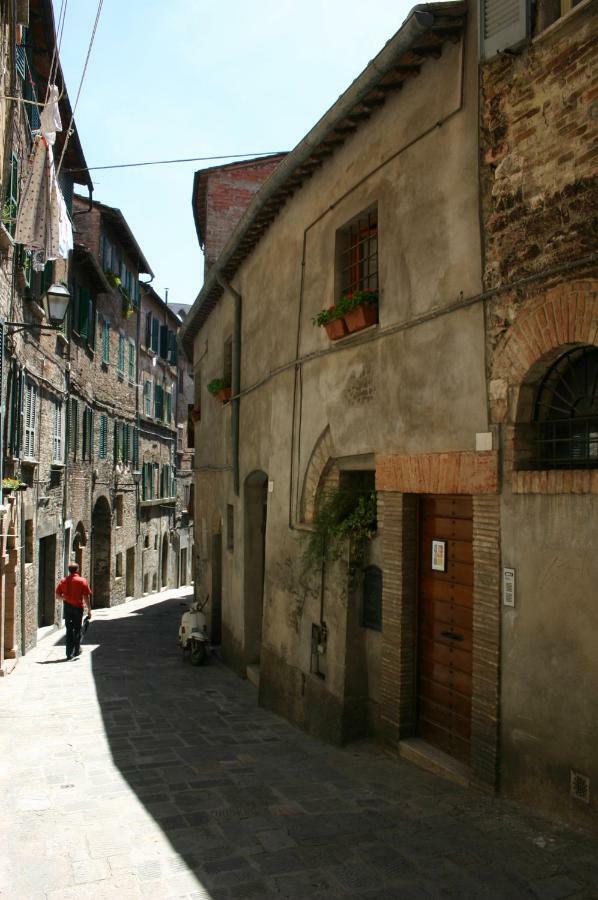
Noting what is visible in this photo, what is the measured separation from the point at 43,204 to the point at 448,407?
7.73 m

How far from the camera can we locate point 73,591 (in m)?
13.4

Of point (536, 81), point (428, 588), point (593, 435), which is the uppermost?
point (536, 81)

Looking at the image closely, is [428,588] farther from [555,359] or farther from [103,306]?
[103,306]

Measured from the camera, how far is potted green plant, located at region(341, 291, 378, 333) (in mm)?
7511

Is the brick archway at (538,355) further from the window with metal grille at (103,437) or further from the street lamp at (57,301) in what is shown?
the window with metal grille at (103,437)

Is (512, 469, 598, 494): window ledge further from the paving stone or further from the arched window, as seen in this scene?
the paving stone

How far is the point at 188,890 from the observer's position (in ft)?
14.6

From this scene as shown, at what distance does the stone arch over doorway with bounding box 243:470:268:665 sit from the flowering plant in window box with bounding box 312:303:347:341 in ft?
14.2

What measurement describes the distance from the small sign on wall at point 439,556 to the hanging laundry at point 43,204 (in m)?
7.49

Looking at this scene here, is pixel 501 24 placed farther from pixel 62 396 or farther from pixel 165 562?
pixel 165 562

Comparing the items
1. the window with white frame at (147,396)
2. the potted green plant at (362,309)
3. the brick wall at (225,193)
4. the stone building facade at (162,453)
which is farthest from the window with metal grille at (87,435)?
the potted green plant at (362,309)

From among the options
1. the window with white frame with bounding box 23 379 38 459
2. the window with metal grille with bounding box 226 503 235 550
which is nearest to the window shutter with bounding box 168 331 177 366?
the window with white frame with bounding box 23 379 38 459

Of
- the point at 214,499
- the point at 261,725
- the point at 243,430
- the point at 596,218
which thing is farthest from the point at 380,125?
the point at 214,499

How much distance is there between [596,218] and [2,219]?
8866 millimetres
